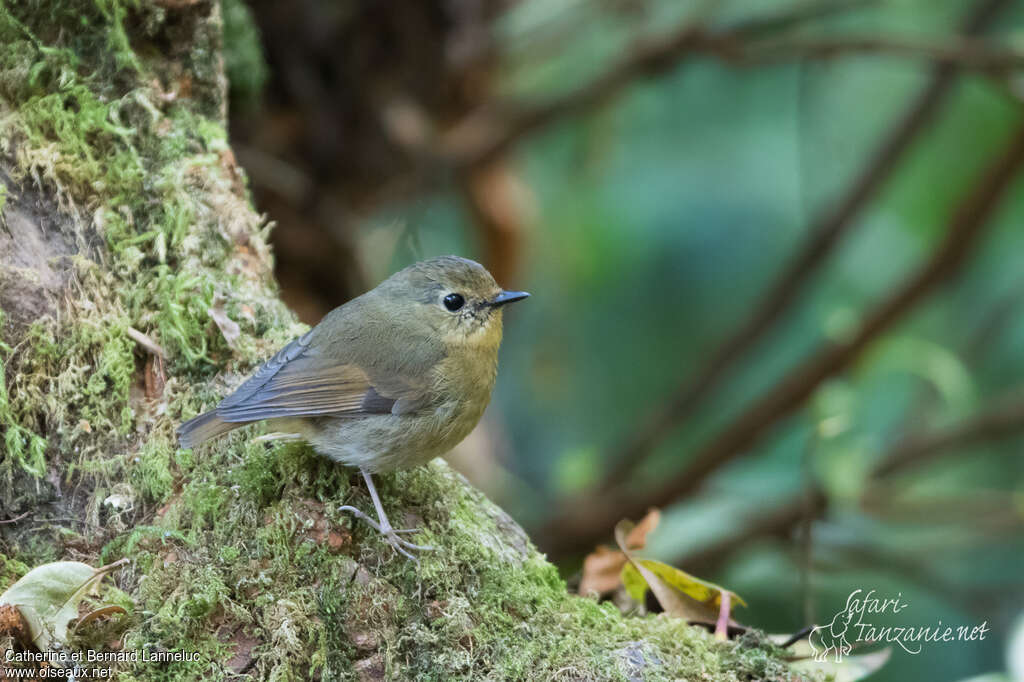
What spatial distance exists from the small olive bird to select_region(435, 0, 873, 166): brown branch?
2.37 metres

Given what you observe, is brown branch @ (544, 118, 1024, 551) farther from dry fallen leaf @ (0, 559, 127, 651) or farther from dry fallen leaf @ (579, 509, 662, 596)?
dry fallen leaf @ (0, 559, 127, 651)

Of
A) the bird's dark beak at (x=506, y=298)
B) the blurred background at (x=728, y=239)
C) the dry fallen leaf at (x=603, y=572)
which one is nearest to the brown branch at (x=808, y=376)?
the blurred background at (x=728, y=239)

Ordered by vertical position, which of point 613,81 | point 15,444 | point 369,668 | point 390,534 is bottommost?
point 369,668

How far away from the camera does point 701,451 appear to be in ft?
17.7

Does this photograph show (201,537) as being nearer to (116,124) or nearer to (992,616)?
(116,124)

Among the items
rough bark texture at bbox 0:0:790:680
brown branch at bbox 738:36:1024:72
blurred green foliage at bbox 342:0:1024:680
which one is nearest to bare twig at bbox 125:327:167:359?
rough bark texture at bbox 0:0:790:680

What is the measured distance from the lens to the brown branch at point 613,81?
5.20 m

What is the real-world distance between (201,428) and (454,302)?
0.96 metres

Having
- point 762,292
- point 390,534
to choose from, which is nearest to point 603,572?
point 390,534

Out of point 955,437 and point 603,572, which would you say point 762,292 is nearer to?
point 955,437

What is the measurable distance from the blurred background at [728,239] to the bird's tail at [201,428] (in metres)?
2.10

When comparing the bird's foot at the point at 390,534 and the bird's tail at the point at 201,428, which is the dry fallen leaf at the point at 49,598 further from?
the bird's foot at the point at 390,534

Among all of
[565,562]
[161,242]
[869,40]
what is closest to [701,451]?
[565,562]

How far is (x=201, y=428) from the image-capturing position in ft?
8.13
